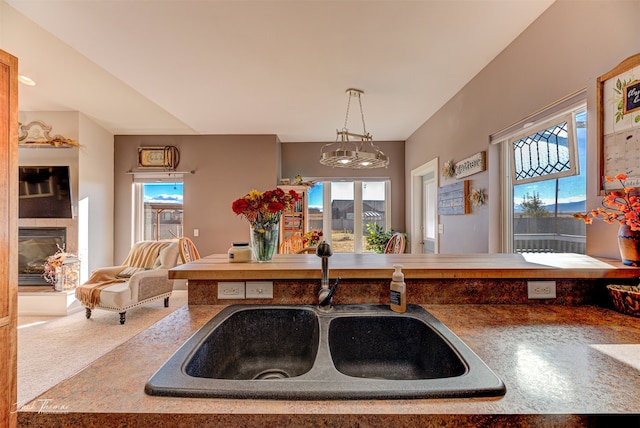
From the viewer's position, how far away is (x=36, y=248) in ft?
12.8

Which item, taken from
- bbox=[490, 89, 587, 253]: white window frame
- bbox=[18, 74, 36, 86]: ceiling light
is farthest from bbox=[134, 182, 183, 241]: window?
bbox=[490, 89, 587, 253]: white window frame

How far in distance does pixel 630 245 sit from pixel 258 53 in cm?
260

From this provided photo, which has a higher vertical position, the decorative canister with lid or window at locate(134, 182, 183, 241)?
window at locate(134, 182, 183, 241)

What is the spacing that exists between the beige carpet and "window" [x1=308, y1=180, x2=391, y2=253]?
8.70 ft

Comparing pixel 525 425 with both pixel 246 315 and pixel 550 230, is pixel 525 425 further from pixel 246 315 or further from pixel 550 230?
pixel 550 230

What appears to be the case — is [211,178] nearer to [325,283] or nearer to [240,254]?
[240,254]

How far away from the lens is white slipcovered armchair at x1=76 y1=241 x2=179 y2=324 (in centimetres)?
332

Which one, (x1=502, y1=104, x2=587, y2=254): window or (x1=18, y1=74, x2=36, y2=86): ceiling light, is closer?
(x1=502, y1=104, x2=587, y2=254): window

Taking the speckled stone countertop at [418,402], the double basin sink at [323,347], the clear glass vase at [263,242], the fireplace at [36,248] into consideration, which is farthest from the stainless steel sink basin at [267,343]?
the fireplace at [36,248]

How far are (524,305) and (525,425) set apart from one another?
816 mm

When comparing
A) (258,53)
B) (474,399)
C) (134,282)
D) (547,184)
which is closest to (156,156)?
(134,282)

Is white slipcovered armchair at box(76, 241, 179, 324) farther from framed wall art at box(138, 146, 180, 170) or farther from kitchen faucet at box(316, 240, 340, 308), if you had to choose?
kitchen faucet at box(316, 240, 340, 308)

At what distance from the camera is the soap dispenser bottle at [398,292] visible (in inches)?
43.3

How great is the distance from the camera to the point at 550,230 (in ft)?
6.51
